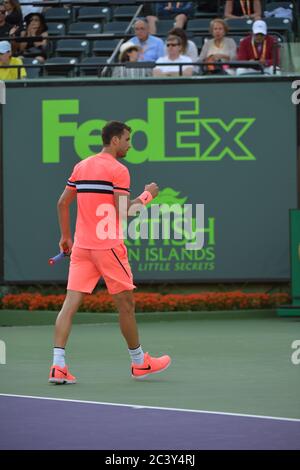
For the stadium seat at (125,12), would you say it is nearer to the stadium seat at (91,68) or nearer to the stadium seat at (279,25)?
the stadium seat at (91,68)

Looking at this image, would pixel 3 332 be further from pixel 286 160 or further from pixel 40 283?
pixel 286 160

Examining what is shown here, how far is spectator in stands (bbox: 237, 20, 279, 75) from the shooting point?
59.5ft

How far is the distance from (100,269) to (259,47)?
8631 mm

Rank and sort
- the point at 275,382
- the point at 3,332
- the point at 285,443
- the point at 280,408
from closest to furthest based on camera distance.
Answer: the point at 285,443 → the point at 280,408 → the point at 275,382 → the point at 3,332

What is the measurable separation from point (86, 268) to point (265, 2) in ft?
36.9

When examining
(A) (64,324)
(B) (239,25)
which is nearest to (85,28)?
(B) (239,25)

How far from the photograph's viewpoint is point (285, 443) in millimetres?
7277

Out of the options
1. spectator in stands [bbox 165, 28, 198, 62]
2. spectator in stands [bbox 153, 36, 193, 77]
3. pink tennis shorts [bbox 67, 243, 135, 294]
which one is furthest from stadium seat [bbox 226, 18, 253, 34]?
pink tennis shorts [bbox 67, 243, 135, 294]

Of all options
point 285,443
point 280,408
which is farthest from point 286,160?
point 285,443

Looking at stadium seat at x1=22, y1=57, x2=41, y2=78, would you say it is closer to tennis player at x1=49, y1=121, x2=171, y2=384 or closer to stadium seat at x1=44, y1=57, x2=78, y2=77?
stadium seat at x1=44, y1=57, x2=78, y2=77

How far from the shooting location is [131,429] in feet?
25.8

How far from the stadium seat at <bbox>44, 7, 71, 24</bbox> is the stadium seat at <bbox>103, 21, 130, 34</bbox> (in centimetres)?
97

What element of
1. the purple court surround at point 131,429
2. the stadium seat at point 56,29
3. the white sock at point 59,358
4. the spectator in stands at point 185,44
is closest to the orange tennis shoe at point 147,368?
the white sock at point 59,358

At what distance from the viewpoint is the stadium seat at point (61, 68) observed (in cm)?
1857
